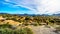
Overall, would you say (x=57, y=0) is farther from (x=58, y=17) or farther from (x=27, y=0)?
(x=58, y=17)

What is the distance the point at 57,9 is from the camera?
12844 millimetres

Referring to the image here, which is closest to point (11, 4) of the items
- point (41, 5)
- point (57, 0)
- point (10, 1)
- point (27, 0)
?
point (10, 1)

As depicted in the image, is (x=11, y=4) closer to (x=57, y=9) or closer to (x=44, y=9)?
(x=44, y=9)

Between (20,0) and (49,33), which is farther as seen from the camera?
(20,0)

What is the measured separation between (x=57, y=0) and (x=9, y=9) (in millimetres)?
3665

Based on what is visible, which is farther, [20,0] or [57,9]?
[57,9]

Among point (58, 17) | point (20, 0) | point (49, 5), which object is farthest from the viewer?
point (58, 17)

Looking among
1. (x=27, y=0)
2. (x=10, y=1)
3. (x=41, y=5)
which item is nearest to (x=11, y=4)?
(x=10, y=1)

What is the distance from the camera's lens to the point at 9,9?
1202 cm

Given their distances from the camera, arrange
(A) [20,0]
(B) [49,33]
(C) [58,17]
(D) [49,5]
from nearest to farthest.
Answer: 1. (B) [49,33]
2. (A) [20,0]
3. (D) [49,5]
4. (C) [58,17]

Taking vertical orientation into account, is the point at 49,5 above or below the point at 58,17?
above

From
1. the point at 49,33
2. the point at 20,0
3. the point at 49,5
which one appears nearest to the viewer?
the point at 49,33

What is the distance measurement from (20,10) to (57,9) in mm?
2935

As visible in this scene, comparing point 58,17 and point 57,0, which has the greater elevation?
point 57,0
